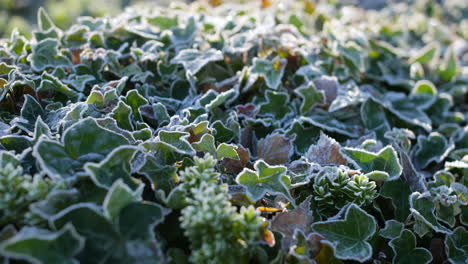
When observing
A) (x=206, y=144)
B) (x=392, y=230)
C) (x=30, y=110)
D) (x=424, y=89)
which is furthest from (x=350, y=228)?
(x=424, y=89)

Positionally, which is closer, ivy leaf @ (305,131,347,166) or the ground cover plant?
the ground cover plant

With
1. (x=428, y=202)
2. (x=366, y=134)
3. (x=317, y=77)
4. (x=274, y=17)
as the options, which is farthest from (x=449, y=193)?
(x=274, y=17)

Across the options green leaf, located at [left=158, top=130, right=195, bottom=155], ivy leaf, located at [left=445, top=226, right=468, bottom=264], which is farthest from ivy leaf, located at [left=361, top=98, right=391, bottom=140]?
green leaf, located at [left=158, top=130, right=195, bottom=155]

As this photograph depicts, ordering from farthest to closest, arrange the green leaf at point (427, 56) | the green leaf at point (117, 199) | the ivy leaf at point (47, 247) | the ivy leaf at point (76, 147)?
the green leaf at point (427, 56), the ivy leaf at point (76, 147), the green leaf at point (117, 199), the ivy leaf at point (47, 247)

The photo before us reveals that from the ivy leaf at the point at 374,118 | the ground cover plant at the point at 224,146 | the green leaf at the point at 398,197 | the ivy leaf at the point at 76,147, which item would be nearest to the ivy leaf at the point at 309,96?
the ground cover plant at the point at 224,146

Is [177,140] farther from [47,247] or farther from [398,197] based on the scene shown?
[398,197]

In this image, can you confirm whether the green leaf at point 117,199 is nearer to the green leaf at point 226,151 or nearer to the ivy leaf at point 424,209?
the green leaf at point 226,151

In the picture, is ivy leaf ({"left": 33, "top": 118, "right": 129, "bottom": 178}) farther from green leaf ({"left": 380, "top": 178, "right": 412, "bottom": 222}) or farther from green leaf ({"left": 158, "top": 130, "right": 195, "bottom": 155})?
green leaf ({"left": 380, "top": 178, "right": 412, "bottom": 222})
